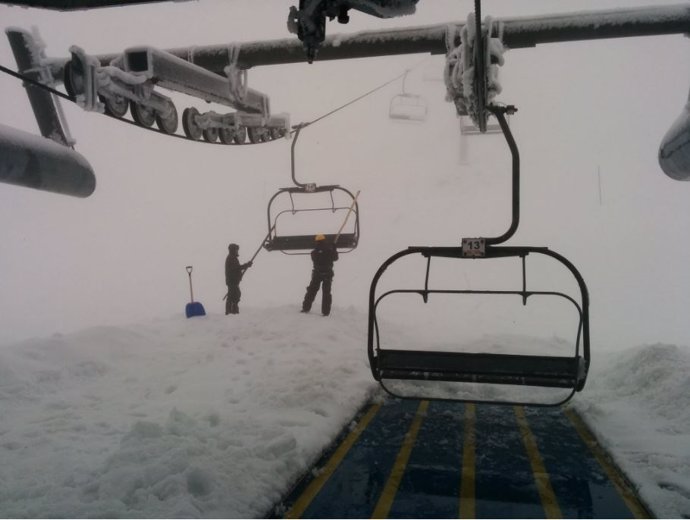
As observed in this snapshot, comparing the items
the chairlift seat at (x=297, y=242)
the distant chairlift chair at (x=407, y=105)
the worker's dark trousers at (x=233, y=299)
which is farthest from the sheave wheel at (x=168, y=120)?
the distant chairlift chair at (x=407, y=105)

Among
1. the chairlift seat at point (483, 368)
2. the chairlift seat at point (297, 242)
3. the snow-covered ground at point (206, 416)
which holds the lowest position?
the snow-covered ground at point (206, 416)

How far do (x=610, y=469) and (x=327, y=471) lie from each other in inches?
101

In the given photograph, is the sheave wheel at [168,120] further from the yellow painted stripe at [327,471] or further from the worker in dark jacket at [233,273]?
the worker in dark jacket at [233,273]

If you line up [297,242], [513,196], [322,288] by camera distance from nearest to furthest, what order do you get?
[513,196]
[297,242]
[322,288]

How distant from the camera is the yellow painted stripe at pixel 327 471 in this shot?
4.02 metres

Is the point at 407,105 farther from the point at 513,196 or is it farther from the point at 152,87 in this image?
the point at 513,196

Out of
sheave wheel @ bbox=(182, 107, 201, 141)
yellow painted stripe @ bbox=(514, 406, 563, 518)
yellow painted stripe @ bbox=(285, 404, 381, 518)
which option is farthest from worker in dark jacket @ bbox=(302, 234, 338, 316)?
yellow painted stripe @ bbox=(514, 406, 563, 518)

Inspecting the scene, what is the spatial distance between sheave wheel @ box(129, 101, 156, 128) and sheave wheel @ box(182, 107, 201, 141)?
0.69 metres

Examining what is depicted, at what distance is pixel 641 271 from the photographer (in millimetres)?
20125

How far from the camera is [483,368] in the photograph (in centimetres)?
467

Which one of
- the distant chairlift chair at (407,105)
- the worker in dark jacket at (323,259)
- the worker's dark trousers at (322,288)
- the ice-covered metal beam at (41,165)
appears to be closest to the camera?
the ice-covered metal beam at (41,165)

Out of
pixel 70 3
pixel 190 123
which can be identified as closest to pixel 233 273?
pixel 190 123

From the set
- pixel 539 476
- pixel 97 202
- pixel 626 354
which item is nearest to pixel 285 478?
pixel 539 476

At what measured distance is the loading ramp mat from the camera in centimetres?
400
